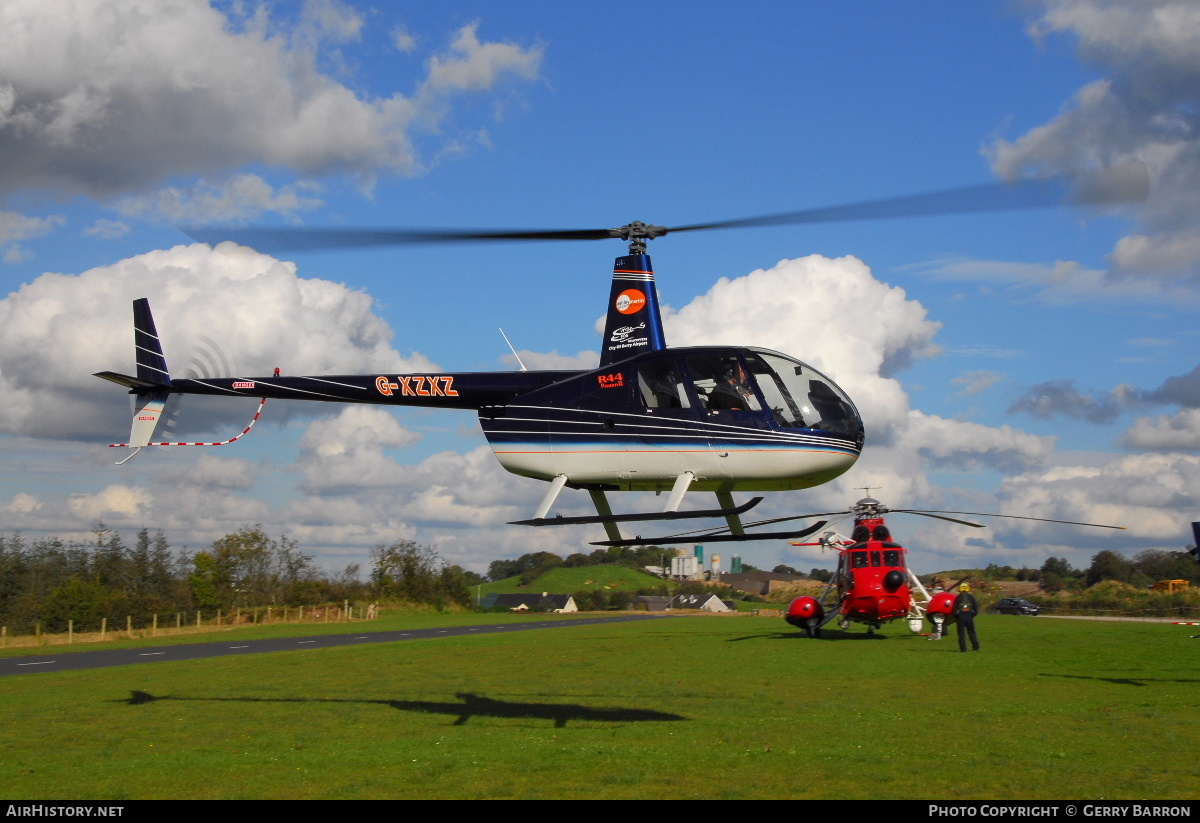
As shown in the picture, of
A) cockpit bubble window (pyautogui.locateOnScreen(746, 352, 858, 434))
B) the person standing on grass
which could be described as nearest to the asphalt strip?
the person standing on grass

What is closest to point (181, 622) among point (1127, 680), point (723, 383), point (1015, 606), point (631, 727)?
point (631, 727)

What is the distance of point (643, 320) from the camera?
14750mm

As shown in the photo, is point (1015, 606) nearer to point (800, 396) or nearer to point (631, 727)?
point (631, 727)

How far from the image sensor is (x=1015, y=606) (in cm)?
7869

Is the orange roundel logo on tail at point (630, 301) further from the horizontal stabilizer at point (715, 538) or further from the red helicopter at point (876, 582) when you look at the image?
the red helicopter at point (876, 582)

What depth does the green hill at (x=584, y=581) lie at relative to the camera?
128m

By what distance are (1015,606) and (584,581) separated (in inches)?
2591

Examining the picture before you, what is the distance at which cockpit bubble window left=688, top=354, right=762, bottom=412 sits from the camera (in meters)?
13.0

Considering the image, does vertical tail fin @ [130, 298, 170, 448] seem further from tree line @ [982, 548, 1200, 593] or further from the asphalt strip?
tree line @ [982, 548, 1200, 593]

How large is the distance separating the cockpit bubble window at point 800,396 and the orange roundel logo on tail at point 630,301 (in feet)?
7.97

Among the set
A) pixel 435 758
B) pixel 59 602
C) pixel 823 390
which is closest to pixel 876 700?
pixel 435 758

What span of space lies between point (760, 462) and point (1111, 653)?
28.5m

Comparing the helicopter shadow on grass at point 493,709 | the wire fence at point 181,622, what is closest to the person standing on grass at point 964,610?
the helicopter shadow on grass at point 493,709
